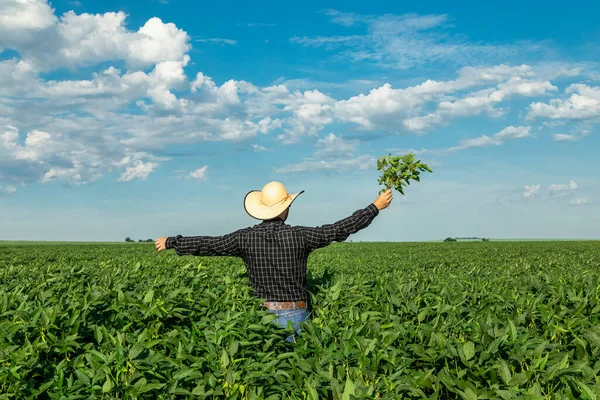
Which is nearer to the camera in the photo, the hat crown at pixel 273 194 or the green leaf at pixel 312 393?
the green leaf at pixel 312 393

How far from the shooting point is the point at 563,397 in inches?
125

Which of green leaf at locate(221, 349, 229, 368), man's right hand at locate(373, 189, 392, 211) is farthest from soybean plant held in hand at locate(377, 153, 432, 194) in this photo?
green leaf at locate(221, 349, 229, 368)

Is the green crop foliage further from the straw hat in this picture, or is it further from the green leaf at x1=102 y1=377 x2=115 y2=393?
the straw hat

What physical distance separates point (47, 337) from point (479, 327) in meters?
3.38

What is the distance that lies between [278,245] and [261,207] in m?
0.49

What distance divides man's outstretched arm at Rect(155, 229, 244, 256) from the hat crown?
419 millimetres

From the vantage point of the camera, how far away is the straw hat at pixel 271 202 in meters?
5.94

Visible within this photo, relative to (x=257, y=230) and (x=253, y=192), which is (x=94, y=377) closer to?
(x=257, y=230)

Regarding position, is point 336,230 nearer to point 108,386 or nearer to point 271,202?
point 271,202

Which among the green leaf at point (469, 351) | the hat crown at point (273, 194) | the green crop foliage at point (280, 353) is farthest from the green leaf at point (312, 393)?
the hat crown at point (273, 194)

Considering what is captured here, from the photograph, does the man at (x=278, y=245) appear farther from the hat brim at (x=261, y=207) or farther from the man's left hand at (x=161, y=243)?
the man's left hand at (x=161, y=243)

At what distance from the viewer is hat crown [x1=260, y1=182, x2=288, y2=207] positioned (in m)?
6.01

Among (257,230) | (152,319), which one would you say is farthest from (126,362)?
(257,230)

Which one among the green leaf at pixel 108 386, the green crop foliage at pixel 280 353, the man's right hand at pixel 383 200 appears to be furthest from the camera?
the man's right hand at pixel 383 200
